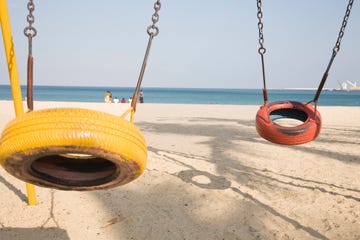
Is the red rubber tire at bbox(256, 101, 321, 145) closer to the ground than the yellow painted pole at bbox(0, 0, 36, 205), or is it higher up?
closer to the ground

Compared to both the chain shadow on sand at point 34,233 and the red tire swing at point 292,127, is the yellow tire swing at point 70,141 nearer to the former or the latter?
the chain shadow on sand at point 34,233

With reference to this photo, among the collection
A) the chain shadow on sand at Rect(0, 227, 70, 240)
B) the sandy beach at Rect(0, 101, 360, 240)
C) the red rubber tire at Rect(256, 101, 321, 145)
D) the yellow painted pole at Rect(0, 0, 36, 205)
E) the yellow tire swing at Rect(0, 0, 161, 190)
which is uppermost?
the yellow painted pole at Rect(0, 0, 36, 205)

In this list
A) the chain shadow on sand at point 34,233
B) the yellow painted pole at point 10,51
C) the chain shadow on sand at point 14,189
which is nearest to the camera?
the yellow painted pole at point 10,51

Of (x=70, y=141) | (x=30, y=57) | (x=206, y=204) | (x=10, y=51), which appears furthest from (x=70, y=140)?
(x=206, y=204)

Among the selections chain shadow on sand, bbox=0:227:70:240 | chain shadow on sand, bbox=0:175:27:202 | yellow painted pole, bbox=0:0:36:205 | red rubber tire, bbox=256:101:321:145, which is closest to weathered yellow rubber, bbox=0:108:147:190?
chain shadow on sand, bbox=0:227:70:240

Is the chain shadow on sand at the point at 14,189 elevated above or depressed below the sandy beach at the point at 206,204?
above

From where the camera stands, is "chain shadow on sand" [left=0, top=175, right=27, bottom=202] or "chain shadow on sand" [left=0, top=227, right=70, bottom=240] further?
"chain shadow on sand" [left=0, top=175, right=27, bottom=202]

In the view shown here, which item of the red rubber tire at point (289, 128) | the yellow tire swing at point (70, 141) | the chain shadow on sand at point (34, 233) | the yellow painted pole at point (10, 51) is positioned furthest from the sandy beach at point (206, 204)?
the yellow tire swing at point (70, 141)

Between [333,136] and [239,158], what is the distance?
4.29 m

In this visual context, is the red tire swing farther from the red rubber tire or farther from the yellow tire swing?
the yellow tire swing

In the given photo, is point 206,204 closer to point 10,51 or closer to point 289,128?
point 289,128

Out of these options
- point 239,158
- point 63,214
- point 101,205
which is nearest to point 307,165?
point 239,158

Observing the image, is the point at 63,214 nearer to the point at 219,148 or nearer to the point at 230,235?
the point at 230,235

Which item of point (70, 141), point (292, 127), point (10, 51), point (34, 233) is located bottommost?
point (34, 233)
